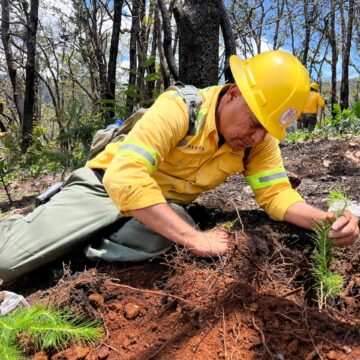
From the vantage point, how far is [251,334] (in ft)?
5.47

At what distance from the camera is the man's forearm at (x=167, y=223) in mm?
1933

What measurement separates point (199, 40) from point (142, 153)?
2.73 meters

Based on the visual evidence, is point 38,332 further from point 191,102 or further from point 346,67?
point 346,67

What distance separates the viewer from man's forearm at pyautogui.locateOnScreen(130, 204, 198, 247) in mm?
1933

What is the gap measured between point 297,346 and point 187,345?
430mm

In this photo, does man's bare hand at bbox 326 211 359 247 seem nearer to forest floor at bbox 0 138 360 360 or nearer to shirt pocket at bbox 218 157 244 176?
forest floor at bbox 0 138 360 360

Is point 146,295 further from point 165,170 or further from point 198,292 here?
point 165,170

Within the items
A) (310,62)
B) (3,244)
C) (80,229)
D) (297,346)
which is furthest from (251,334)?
(310,62)

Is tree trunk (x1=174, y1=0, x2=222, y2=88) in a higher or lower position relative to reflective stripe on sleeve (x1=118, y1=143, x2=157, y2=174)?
higher

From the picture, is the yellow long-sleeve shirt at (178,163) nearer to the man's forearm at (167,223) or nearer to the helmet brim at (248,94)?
the man's forearm at (167,223)

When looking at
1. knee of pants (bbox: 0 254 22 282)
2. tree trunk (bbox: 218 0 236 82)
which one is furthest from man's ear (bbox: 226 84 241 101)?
tree trunk (bbox: 218 0 236 82)

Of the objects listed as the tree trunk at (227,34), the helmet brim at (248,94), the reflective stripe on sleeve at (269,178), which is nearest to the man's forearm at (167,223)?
the helmet brim at (248,94)

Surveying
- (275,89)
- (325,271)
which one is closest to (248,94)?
(275,89)

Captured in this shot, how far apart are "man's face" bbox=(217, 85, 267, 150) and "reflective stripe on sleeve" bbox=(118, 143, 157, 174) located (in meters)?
0.45
